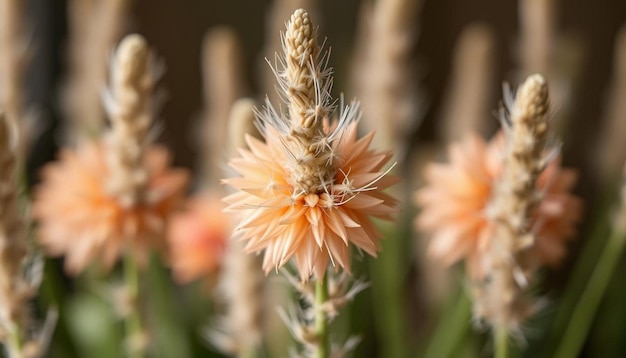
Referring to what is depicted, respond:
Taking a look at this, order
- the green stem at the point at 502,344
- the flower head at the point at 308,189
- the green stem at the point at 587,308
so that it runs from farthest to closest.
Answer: the green stem at the point at 587,308, the green stem at the point at 502,344, the flower head at the point at 308,189

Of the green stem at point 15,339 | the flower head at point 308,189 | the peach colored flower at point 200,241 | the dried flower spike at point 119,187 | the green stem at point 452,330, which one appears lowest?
the green stem at point 452,330

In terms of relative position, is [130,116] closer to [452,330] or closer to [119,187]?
[119,187]

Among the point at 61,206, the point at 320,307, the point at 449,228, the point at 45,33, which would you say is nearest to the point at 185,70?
the point at 45,33

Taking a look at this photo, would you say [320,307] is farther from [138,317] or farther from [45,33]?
[45,33]

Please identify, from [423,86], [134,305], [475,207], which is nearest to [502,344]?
[475,207]

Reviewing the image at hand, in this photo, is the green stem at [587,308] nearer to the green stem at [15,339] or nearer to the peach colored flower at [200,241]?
the peach colored flower at [200,241]

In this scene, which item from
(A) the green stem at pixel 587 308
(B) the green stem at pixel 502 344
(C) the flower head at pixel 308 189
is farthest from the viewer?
(A) the green stem at pixel 587 308

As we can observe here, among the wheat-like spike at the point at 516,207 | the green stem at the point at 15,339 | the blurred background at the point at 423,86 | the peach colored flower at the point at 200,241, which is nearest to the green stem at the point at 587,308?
the blurred background at the point at 423,86

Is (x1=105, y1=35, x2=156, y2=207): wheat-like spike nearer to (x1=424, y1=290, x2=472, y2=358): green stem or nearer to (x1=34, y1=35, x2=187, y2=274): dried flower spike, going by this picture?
(x1=34, y1=35, x2=187, y2=274): dried flower spike
